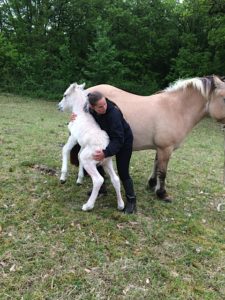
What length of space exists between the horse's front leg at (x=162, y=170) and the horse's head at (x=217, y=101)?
34.3 inches

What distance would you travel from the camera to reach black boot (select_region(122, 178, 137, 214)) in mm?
4445

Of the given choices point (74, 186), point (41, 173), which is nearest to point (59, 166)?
point (41, 173)

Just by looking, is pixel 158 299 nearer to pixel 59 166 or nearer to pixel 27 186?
pixel 27 186

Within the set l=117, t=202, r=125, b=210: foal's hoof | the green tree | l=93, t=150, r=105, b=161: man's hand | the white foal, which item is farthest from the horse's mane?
the green tree

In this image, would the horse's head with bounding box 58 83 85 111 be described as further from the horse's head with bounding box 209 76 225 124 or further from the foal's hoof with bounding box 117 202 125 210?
the horse's head with bounding box 209 76 225 124

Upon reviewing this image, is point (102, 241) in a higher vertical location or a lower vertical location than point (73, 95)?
lower

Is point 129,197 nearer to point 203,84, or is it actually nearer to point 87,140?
point 87,140

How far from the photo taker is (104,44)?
18.7 metres

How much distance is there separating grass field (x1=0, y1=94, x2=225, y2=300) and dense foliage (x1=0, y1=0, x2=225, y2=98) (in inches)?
572

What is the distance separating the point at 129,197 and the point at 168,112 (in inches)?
54.0

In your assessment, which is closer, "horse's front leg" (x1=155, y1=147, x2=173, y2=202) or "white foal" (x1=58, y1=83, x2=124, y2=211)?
"white foal" (x1=58, y1=83, x2=124, y2=211)

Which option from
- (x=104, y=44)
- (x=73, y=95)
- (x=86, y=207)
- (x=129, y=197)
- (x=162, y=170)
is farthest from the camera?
(x=104, y=44)

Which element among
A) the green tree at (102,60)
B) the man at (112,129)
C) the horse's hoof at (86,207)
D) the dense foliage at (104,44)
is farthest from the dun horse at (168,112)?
the dense foliage at (104,44)

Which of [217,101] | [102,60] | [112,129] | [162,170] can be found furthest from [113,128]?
[102,60]
